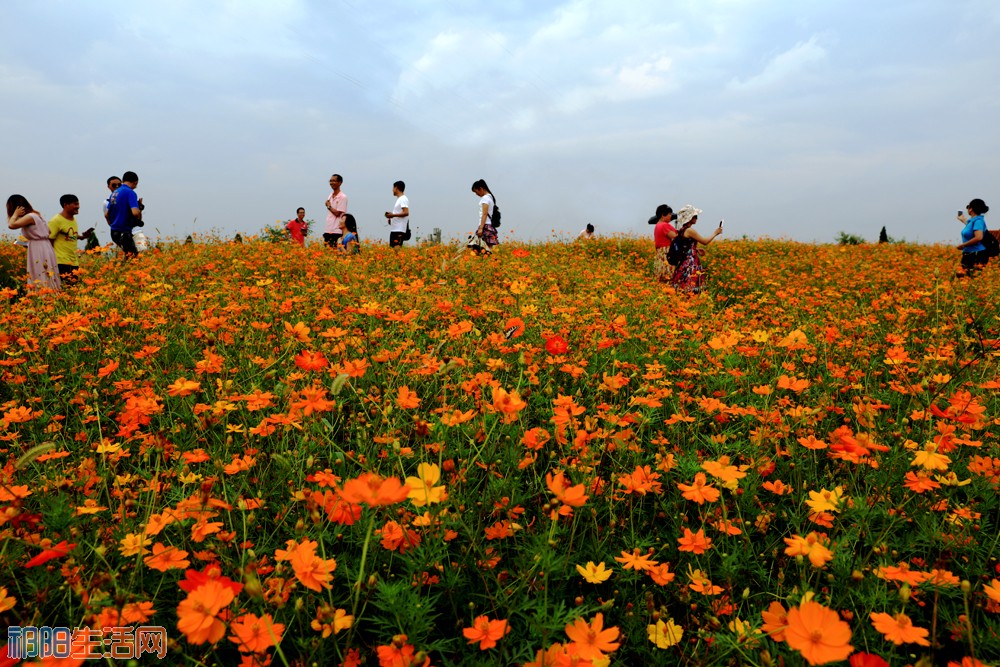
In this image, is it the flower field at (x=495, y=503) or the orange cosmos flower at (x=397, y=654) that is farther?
the flower field at (x=495, y=503)

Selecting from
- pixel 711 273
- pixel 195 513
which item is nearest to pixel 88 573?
pixel 195 513

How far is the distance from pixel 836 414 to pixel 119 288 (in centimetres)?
444

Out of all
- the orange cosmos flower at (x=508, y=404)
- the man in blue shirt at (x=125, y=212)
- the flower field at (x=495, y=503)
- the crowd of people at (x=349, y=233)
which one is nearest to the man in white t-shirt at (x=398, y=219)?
the crowd of people at (x=349, y=233)

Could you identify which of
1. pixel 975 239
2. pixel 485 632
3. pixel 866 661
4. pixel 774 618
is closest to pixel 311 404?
pixel 485 632

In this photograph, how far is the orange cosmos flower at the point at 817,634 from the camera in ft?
2.65

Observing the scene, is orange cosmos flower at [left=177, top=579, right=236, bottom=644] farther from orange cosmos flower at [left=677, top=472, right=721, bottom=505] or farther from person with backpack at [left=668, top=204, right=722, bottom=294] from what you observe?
person with backpack at [left=668, top=204, right=722, bottom=294]

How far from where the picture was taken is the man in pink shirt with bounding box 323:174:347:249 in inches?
340

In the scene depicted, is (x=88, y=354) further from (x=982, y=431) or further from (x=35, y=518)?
(x=982, y=431)

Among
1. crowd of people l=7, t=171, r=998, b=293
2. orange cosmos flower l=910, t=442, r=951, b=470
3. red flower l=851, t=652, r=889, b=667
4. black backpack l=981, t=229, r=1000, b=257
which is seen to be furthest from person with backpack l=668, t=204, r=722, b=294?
red flower l=851, t=652, r=889, b=667

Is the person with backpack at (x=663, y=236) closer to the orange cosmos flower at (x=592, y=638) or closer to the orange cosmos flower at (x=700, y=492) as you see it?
the orange cosmos flower at (x=700, y=492)

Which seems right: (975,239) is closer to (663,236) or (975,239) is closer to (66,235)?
(663,236)

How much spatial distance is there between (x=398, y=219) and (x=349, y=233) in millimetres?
952

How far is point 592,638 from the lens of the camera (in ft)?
3.59

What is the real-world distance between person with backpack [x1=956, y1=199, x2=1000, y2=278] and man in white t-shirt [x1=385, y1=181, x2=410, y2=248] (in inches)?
304
